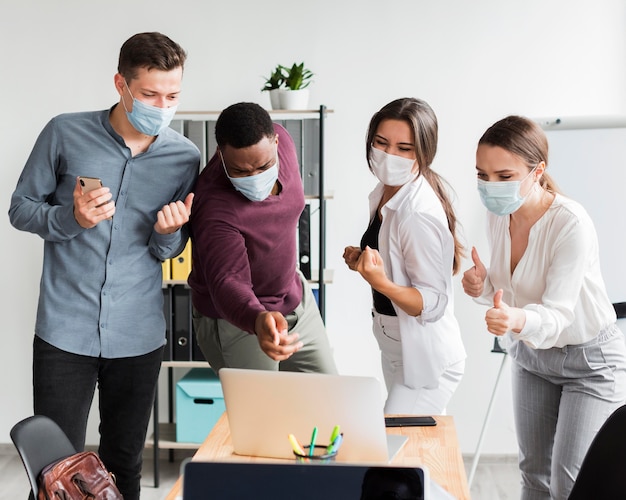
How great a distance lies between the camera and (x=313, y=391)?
1516 mm

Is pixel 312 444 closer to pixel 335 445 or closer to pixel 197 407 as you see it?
pixel 335 445

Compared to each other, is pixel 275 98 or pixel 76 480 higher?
pixel 275 98

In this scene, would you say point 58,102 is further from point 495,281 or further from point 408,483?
point 408,483

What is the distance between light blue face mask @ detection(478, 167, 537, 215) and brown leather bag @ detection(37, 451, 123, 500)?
122 centimetres

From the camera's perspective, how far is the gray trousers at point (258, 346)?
2.13m

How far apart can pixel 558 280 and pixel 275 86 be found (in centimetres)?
181

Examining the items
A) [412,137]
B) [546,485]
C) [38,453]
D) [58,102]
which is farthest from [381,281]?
[58,102]

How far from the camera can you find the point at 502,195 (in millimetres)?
2164

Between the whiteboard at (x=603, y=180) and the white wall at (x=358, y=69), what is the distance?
1.15 ft

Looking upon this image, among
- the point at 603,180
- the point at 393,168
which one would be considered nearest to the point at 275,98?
the point at 393,168

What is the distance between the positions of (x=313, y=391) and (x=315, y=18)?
257cm

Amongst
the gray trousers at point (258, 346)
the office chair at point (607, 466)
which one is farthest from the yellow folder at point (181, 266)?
the office chair at point (607, 466)

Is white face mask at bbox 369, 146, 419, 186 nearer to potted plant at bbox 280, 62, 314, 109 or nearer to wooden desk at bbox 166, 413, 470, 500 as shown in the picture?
wooden desk at bbox 166, 413, 470, 500

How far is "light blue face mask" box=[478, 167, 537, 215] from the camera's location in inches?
84.6
